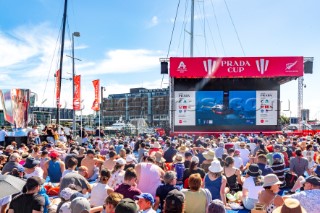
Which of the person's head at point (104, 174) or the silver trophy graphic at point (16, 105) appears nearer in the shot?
the person's head at point (104, 174)

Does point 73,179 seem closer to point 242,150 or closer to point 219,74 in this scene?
point 242,150

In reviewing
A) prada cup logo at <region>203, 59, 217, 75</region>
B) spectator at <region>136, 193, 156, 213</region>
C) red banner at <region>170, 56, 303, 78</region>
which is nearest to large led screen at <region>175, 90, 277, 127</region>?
red banner at <region>170, 56, 303, 78</region>

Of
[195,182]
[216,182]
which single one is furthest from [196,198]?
[216,182]

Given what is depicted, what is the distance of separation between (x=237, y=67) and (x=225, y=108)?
11.7ft

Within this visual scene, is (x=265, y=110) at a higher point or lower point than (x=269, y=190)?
higher

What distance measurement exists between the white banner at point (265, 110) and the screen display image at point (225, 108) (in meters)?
0.38

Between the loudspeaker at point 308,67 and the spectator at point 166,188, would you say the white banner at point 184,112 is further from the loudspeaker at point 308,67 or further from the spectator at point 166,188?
the spectator at point 166,188

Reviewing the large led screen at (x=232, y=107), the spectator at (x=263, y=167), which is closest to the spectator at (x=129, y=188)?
the spectator at (x=263, y=167)

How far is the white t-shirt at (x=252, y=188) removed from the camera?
648 cm

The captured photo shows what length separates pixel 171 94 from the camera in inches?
977

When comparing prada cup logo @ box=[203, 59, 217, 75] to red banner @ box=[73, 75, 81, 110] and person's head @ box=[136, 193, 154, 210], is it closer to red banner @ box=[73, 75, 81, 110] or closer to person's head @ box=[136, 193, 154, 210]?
red banner @ box=[73, 75, 81, 110]

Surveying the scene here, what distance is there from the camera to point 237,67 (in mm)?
24156

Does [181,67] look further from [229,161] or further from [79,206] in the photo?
[79,206]

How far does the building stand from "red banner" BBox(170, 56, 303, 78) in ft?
250
